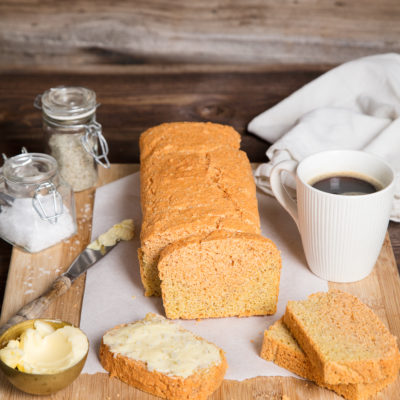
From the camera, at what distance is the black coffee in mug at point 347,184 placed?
7.86 ft

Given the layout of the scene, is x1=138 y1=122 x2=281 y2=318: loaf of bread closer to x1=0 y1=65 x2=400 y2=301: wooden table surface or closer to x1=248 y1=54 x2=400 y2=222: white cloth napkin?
x1=248 y1=54 x2=400 y2=222: white cloth napkin

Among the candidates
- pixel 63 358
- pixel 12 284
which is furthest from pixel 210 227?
pixel 12 284

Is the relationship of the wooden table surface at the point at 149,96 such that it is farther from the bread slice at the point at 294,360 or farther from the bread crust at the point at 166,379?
the bread crust at the point at 166,379

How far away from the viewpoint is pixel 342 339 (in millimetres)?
2029

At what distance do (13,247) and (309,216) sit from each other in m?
1.16

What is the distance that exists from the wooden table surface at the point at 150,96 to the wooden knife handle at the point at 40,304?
3.14 feet

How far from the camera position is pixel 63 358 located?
6.49 feet

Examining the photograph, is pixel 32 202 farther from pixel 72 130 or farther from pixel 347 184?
pixel 347 184

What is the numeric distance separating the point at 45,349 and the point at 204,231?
0.64 m

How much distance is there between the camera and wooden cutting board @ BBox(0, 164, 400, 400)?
6.65ft

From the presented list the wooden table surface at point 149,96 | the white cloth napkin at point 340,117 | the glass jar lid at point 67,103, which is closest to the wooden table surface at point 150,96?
the wooden table surface at point 149,96

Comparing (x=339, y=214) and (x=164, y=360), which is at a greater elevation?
(x=339, y=214)

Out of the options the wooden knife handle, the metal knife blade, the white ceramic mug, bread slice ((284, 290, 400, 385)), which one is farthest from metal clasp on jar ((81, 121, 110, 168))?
bread slice ((284, 290, 400, 385))

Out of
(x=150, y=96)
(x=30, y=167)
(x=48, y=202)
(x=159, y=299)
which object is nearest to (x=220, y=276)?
(x=159, y=299)
